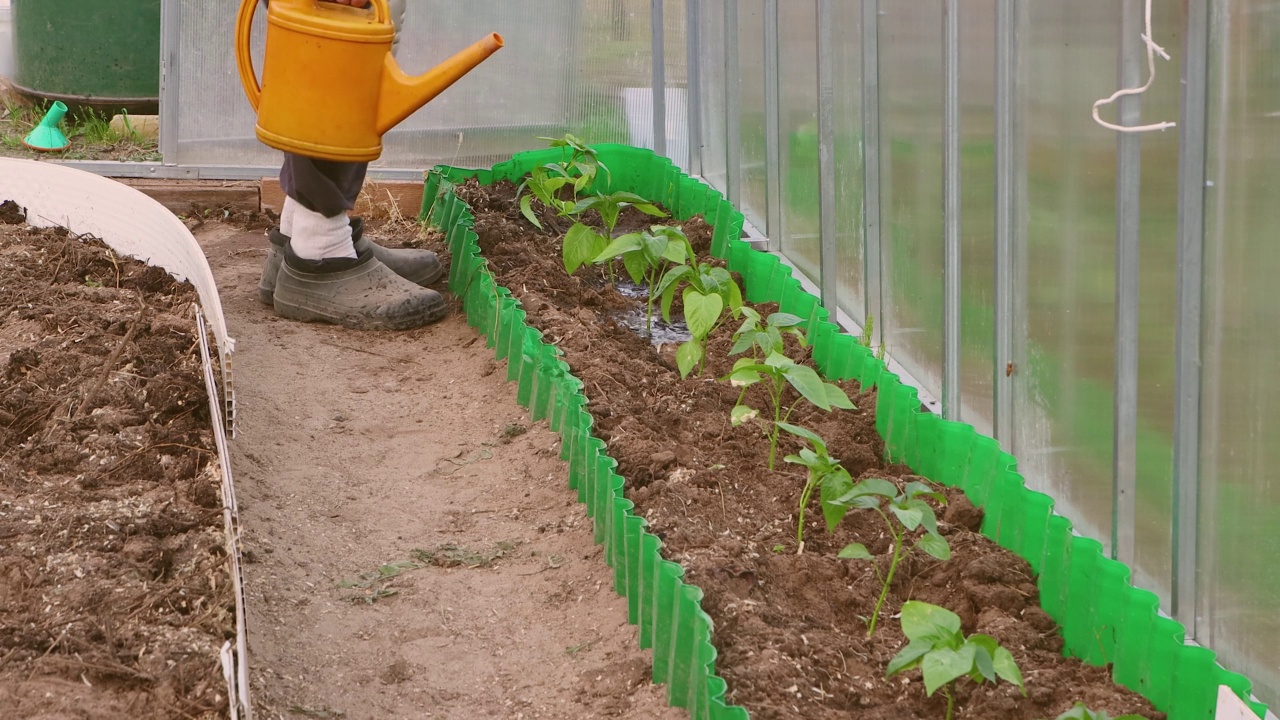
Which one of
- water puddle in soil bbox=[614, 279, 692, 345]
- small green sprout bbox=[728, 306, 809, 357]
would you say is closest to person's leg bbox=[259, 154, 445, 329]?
water puddle in soil bbox=[614, 279, 692, 345]

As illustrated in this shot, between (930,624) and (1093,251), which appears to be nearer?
(930,624)

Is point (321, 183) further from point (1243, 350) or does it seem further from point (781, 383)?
point (1243, 350)

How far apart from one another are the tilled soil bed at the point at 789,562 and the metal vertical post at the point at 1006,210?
261 millimetres

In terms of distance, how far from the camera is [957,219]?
290cm

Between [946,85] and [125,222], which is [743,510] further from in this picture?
[125,222]

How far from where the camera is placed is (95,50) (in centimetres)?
576

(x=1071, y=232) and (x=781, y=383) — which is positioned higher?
(x=1071, y=232)

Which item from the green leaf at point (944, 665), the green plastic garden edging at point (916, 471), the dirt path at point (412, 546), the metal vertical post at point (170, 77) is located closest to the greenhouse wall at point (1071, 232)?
the green plastic garden edging at point (916, 471)

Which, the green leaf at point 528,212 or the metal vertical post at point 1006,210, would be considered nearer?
the metal vertical post at point 1006,210

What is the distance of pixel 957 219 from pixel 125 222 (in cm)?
244

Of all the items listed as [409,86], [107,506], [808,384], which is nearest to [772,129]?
[409,86]

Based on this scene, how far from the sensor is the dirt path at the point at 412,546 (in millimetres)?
2277

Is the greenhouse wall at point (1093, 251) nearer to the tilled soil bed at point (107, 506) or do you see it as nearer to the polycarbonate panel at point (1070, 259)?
the polycarbonate panel at point (1070, 259)

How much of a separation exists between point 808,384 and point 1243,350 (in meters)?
0.83
